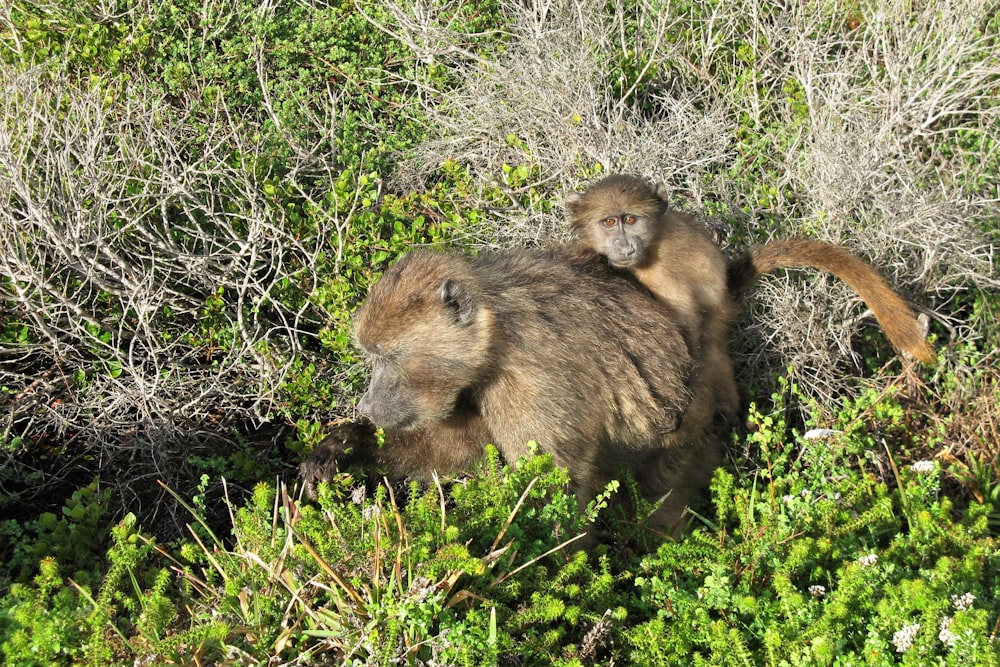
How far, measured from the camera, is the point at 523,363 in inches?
131

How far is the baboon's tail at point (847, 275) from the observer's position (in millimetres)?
4055

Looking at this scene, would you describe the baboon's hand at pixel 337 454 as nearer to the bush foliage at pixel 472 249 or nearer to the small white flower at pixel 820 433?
the bush foliage at pixel 472 249

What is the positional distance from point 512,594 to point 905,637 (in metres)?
1.13

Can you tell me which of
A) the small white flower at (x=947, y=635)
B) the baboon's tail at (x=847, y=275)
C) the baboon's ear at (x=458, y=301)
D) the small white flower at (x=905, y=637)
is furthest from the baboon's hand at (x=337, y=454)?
the small white flower at (x=947, y=635)

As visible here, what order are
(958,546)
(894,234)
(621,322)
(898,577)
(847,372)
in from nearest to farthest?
(898,577) → (958,546) → (621,322) → (894,234) → (847,372)

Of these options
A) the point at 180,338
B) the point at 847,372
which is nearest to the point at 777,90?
the point at 847,372

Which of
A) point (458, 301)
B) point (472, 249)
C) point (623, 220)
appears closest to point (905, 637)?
point (458, 301)

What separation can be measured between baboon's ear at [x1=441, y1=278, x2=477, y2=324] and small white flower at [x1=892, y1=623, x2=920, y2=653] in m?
1.64

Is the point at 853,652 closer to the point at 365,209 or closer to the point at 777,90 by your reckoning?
the point at 365,209

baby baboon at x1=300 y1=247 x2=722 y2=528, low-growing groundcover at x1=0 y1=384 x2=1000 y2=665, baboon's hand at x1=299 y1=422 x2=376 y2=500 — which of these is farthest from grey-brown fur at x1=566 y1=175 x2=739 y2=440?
baboon's hand at x1=299 y1=422 x2=376 y2=500

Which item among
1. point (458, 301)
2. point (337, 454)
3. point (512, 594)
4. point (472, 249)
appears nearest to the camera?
point (512, 594)

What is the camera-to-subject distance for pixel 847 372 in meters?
4.83

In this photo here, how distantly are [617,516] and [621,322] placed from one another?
2.52 ft

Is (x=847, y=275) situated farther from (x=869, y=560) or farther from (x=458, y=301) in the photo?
(x=458, y=301)
